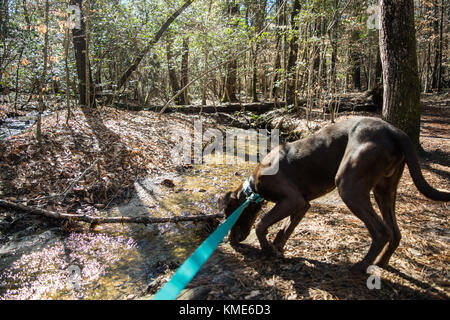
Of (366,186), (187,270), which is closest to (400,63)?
(366,186)

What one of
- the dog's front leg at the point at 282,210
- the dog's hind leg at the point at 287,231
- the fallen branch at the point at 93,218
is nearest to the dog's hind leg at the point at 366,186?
the dog's front leg at the point at 282,210

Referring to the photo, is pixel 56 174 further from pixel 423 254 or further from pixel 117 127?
pixel 423 254

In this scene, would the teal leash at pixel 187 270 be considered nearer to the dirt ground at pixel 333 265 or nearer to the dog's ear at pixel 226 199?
the dirt ground at pixel 333 265

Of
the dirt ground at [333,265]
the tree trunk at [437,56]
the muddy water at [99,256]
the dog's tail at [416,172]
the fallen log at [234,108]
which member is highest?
the tree trunk at [437,56]

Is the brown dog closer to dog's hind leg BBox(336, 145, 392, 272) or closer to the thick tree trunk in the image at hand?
dog's hind leg BBox(336, 145, 392, 272)

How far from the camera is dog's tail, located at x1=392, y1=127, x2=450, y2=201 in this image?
2.50 m

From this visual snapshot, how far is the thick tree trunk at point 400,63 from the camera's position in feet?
19.8

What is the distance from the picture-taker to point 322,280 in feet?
9.30

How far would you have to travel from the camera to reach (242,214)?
3.72 m

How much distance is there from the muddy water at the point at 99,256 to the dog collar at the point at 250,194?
1.19m

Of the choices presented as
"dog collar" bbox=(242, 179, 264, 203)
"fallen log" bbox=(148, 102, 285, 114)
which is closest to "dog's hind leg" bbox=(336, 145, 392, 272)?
"dog collar" bbox=(242, 179, 264, 203)

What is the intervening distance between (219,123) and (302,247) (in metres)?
11.0

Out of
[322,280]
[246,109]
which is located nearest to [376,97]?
[246,109]

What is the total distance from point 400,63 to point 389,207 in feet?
14.4
